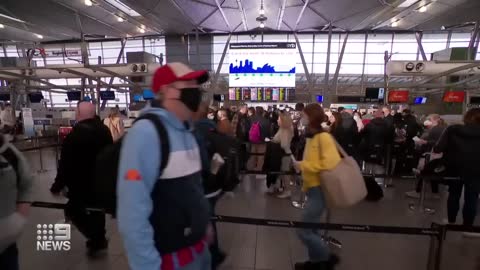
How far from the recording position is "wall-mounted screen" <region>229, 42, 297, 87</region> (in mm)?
12523

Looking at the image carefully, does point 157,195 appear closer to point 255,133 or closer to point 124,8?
Result: point 255,133

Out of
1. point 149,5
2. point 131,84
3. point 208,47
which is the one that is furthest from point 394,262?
point 208,47

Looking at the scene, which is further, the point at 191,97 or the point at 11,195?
the point at 11,195

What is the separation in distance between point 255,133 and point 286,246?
3722 millimetres

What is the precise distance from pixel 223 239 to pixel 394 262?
208cm

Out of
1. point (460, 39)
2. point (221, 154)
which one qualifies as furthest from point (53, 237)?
point (460, 39)

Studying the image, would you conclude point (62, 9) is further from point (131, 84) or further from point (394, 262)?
point (394, 262)

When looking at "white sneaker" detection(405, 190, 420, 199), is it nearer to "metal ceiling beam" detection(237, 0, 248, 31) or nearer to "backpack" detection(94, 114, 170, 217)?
"backpack" detection(94, 114, 170, 217)

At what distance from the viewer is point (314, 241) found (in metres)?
2.74

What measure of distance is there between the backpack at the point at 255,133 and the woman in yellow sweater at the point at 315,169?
415 centimetres

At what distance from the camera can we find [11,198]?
1.72 metres

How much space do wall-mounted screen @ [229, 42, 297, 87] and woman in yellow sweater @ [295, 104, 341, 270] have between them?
9.90 m

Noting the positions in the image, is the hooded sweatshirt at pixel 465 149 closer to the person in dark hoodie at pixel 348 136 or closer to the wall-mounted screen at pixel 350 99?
the person in dark hoodie at pixel 348 136

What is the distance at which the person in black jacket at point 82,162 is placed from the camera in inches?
121
